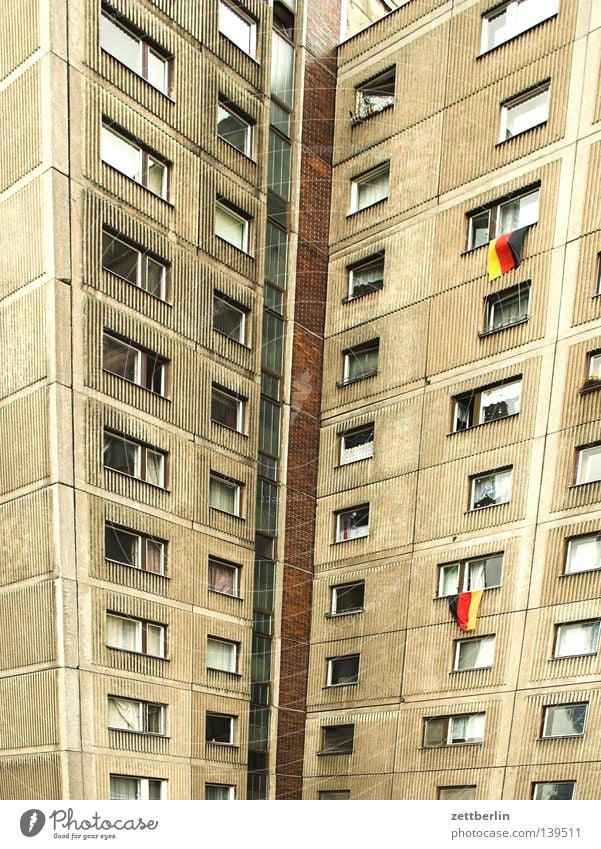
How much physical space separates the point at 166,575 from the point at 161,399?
13.7 feet

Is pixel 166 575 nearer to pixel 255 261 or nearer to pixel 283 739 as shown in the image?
pixel 283 739

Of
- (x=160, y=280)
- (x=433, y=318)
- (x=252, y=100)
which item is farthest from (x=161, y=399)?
(x=252, y=100)

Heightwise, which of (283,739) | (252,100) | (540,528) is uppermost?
(252,100)

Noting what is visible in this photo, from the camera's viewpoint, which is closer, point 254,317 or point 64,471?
point 64,471

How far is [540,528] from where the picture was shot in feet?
78.1

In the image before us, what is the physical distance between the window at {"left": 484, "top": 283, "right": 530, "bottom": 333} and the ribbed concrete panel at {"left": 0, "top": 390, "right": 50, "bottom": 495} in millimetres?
10769

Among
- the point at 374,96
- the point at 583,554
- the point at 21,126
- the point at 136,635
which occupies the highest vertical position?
Answer: the point at 374,96

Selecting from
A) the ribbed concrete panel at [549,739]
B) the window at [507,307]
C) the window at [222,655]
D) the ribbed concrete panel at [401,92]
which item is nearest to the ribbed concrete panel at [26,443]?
the window at [222,655]

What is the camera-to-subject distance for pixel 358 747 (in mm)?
25719

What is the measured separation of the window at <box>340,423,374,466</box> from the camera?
1089 inches

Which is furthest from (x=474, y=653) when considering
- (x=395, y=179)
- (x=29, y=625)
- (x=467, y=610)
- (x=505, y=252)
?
(x=395, y=179)

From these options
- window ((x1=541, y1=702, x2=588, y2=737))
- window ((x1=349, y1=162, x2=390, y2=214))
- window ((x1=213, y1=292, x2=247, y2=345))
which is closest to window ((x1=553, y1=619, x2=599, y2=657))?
window ((x1=541, y1=702, x2=588, y2=737))

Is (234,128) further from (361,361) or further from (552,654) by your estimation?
(552,654)

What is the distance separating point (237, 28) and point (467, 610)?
16.5m
